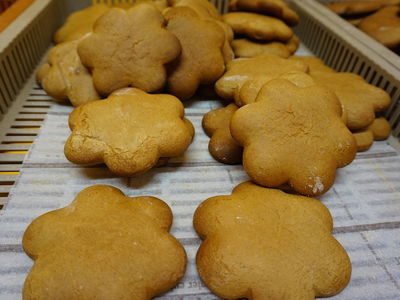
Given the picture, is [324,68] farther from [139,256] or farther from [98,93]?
[139,256]

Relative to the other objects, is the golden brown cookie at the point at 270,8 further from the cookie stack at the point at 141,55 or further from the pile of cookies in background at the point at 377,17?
the pile of cookies in background at the point at 377,17

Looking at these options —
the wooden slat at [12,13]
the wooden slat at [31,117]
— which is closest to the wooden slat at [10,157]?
the wooden slat at [31,117]

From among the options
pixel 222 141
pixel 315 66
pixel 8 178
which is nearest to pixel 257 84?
pixel 222 141

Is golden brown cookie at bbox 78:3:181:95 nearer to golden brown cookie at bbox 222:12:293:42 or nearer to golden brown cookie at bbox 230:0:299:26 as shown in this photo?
golden brown cookie at bbox 222:12:293:42

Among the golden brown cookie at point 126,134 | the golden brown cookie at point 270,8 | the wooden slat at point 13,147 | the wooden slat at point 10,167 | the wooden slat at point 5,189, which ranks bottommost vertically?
the wooden slat at point 5,189

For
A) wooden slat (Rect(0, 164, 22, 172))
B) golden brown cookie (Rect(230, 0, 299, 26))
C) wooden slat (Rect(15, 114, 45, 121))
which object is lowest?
wooden slat (Rect(0, 164, 22, 172))

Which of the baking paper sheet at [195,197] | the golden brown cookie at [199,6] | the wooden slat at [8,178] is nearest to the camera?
the baking paper sheet at [195,197]

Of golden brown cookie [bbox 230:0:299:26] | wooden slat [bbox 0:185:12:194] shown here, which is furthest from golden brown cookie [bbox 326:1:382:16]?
wooden slat [bbox 0:185:12:194]

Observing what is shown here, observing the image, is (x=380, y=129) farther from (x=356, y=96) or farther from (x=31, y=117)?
(x=31, y=117)
